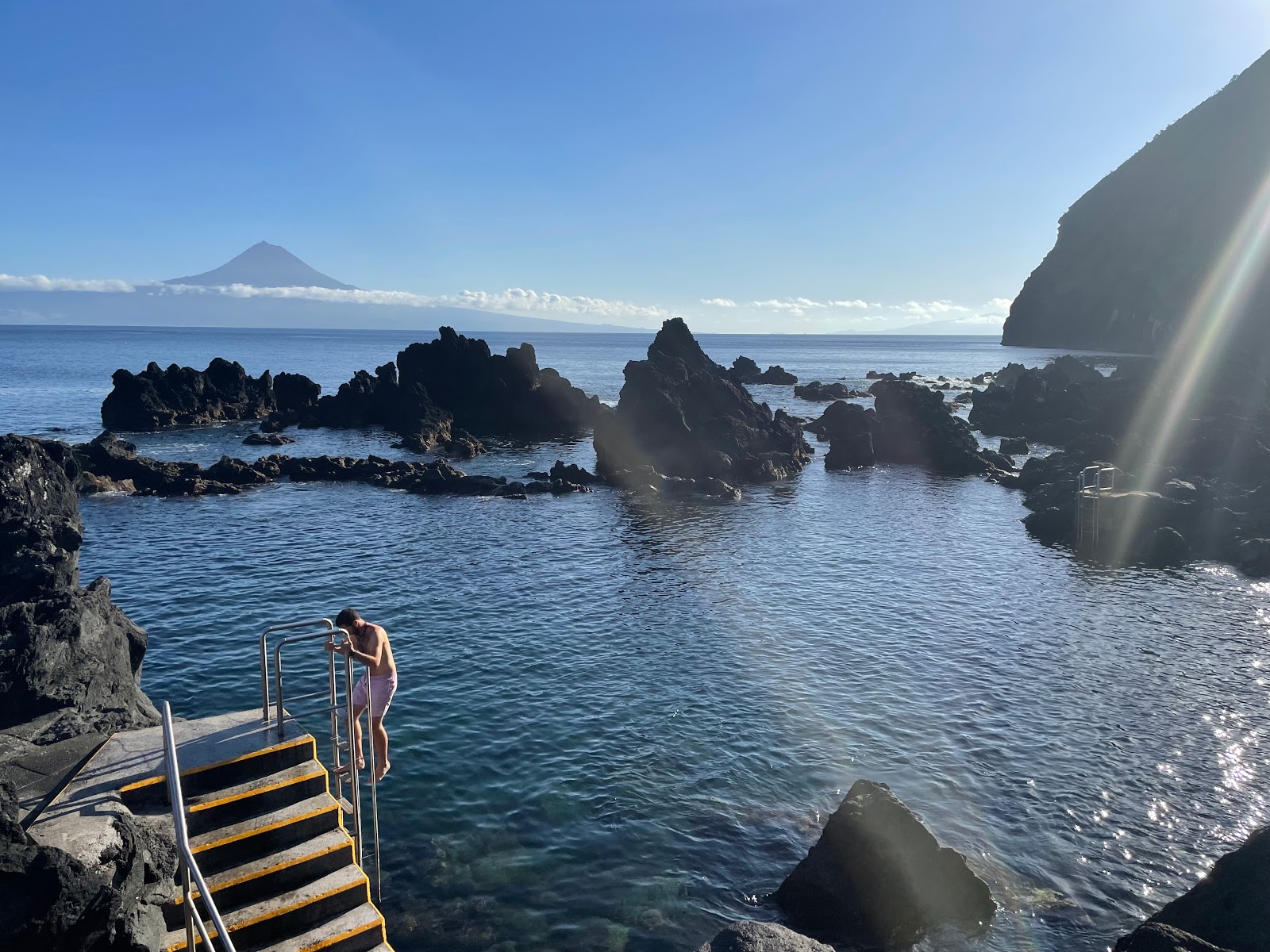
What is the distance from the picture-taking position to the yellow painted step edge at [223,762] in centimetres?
915

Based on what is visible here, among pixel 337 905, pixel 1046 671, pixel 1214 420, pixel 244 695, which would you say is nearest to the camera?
pixel 337 905

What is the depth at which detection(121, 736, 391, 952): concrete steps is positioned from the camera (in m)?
8.82

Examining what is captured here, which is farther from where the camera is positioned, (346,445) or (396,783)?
(346,445)

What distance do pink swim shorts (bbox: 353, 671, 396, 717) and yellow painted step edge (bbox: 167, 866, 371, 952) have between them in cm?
265

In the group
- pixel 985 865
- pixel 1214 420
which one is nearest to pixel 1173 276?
pixel 1214 420

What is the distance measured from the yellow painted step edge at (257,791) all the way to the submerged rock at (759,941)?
197 inches

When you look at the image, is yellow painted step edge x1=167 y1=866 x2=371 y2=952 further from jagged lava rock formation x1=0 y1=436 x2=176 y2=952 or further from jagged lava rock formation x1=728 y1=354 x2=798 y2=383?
jagged lava rock formation x1=728 y1=354 x2=798 y2=383

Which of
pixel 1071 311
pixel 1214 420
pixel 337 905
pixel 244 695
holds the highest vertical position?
pixel 1071 311

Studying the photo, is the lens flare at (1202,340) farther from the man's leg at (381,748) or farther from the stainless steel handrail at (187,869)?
the stainless steel handrail at (187,869)

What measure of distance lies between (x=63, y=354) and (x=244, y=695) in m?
215

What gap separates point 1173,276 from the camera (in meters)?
150

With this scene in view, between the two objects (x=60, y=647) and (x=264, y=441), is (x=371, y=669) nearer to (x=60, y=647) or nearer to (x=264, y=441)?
(x=60, y=647)

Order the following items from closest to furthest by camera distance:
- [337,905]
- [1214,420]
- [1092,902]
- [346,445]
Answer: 1. [337,905]
2. [1092,902]
3. [1214,420]
4. [346,445]

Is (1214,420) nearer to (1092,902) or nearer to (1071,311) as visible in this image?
(1092,902)
